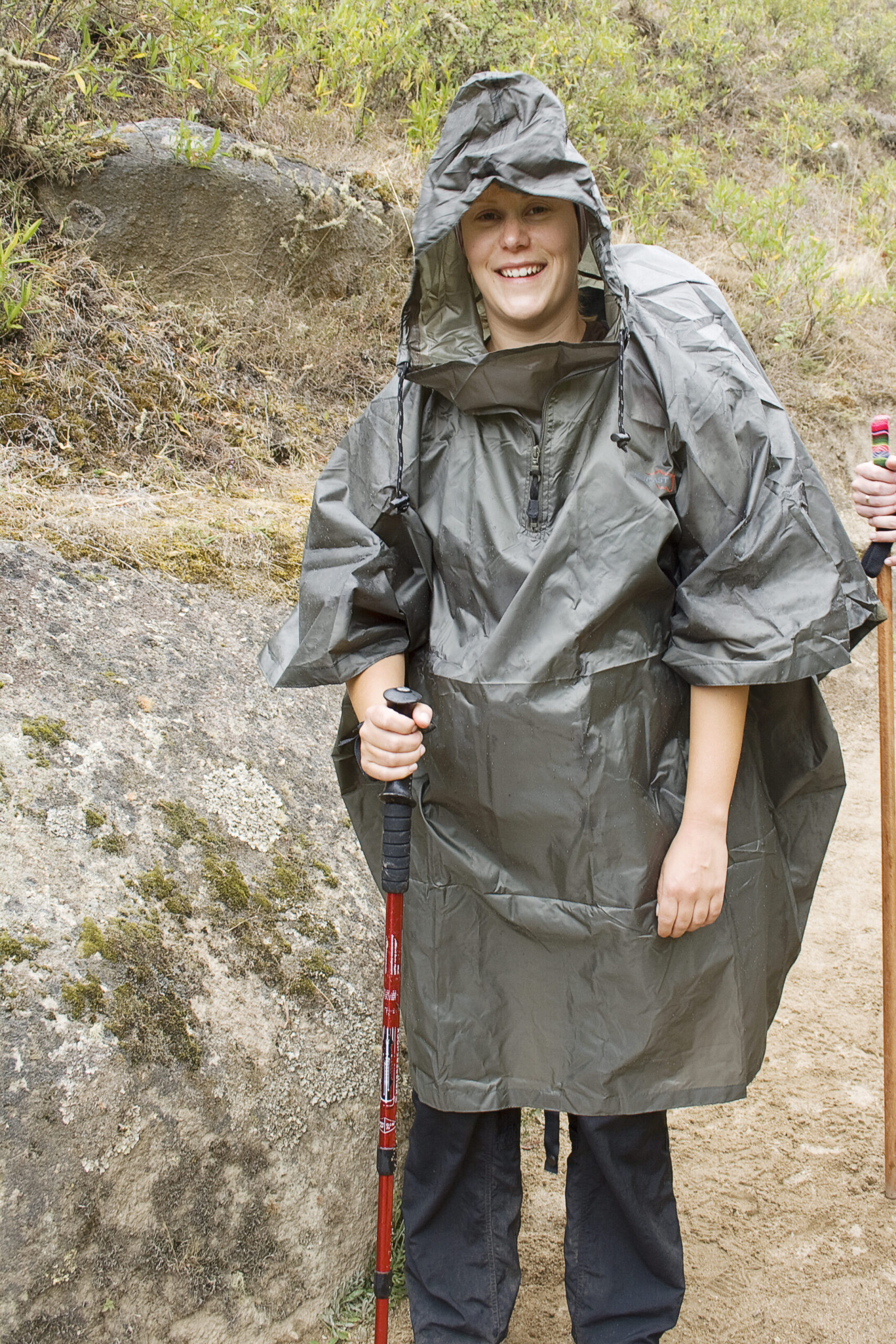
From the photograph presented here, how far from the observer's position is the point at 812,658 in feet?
5.61

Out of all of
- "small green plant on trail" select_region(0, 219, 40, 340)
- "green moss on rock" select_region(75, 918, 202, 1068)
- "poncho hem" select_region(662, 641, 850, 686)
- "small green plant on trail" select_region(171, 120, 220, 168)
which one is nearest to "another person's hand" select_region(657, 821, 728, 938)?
"poncho hem" select_region(662, 641, 850, 686)

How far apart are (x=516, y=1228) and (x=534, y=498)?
5.14 ft

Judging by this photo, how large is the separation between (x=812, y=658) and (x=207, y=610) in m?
2.03

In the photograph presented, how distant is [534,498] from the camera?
1853 mm

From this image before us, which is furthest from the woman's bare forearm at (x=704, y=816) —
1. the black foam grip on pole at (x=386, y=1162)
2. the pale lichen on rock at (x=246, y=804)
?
the pale lichen on rock at (x=246, y=804)

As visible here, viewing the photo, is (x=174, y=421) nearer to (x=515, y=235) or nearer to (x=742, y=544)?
(x=515, y=235)

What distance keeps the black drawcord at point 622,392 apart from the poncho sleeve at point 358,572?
42 cm

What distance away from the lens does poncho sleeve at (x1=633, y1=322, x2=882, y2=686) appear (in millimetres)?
1704

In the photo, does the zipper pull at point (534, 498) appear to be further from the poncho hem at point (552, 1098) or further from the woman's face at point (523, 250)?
the poncho hem at point (552, 1098)

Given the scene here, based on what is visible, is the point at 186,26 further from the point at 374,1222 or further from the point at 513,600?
the point at 374,1222

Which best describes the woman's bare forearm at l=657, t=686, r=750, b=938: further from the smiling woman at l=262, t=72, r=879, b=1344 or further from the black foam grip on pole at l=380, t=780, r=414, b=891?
the black foam grip on pole at l=380, t=780, r=414, b=891

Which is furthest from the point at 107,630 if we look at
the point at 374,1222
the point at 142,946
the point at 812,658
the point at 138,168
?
the point at 138,168

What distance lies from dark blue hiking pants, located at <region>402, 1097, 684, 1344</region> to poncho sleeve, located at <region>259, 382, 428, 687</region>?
100 centimetres

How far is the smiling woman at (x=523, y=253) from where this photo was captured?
182 centimetres
